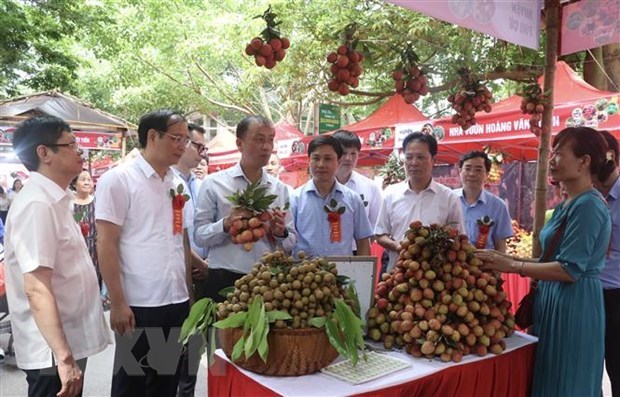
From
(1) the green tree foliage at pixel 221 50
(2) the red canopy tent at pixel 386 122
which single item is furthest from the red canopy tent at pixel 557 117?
(2) the red canopy tent at pixel 386 122

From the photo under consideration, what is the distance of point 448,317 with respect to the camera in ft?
7.09

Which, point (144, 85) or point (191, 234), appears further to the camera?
point (144, 85)

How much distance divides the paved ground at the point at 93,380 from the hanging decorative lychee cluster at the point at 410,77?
8.24ft

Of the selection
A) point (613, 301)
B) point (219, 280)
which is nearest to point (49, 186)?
point (219, 280)

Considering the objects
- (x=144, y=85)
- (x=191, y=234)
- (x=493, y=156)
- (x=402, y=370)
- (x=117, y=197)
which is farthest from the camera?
(x=144, y=85)

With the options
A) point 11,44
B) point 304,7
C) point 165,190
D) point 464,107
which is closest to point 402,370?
point 165,190

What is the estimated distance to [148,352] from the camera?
2.50 meters

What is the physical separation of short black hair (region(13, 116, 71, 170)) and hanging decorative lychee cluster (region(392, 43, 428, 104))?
192 cm

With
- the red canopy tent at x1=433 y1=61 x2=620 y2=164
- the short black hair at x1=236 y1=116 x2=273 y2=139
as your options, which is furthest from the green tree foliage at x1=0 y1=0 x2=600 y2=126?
the short black hair at x1=236 y1=116 x2=273 y2=139

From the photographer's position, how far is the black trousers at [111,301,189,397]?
2453 millimetres

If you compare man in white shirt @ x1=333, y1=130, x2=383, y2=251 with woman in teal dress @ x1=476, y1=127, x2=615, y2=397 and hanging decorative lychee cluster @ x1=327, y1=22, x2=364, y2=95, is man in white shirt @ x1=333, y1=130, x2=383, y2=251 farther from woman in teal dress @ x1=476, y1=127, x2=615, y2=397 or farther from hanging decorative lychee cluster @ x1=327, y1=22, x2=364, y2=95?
woman in teal dress @ x1=476, y1=127, x2=615, y2=397

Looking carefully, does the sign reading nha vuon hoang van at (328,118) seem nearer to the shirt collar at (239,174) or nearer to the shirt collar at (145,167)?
the shirt collar at (239,174)

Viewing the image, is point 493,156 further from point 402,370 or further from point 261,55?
point 402,370

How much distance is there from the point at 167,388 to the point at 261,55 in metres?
1.79
